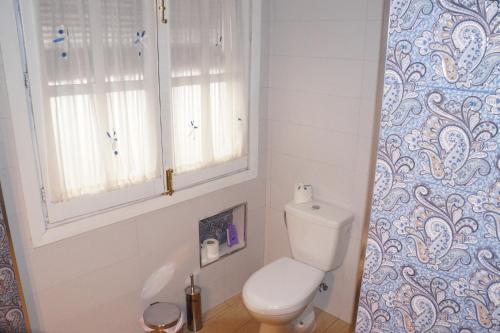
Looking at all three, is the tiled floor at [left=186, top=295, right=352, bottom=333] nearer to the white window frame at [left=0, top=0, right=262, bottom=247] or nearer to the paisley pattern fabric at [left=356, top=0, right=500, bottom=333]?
the white window frame at [left=0, top=0, right=262, bottom=247]

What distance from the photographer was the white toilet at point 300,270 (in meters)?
2.17

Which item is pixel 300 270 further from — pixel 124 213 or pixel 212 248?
pixel 124 213

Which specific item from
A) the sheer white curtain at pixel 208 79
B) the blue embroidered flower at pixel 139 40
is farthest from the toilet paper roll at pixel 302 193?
the blue embroidered flower at pixel 139 40

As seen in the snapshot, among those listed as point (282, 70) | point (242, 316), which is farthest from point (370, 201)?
point (242, 316)

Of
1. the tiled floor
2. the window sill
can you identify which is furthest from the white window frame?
the tiled floor

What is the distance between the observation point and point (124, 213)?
2131mm

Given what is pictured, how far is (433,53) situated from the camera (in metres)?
1.21

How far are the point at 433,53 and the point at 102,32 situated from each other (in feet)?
4.36

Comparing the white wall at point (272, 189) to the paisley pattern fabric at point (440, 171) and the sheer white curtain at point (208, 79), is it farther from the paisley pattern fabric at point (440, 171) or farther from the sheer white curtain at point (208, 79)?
the paisley pattern fabric at point (440, 171)

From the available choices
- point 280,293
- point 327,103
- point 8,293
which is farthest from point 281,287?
point 8,293

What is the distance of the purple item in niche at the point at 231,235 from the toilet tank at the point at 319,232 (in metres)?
0.44

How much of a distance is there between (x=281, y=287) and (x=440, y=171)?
1225 millimetres

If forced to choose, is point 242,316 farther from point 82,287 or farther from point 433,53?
point 433,53

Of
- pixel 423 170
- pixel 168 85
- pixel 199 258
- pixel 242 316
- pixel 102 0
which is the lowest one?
pixel 242 316
